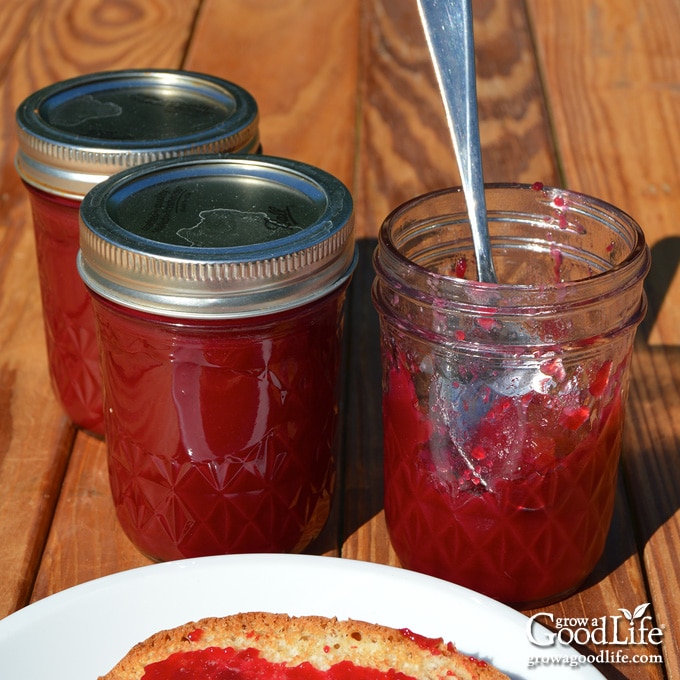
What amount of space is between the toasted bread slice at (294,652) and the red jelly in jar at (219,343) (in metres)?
0.15

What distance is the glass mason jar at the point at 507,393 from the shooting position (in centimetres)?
94

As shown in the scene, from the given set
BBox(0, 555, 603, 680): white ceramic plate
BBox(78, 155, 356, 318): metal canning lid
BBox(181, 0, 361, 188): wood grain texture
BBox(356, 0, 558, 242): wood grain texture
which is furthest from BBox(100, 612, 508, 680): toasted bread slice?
BBox(181, 0, 361, 188): wood grain texture

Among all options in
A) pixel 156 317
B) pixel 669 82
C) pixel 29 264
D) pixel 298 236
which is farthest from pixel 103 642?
pixel 669 82

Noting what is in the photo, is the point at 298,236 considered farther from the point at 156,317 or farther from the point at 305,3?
the point at 305,3

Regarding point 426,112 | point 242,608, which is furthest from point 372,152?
point 242,608

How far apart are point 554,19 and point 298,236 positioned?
57.3 inches

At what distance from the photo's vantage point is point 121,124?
1242mm

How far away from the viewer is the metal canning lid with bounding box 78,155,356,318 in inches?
36.7

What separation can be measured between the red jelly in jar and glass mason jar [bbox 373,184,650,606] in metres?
0.08

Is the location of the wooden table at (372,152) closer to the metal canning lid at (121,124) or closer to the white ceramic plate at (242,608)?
the white ceramic plate at (242,608)

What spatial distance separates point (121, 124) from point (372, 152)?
0.69 m

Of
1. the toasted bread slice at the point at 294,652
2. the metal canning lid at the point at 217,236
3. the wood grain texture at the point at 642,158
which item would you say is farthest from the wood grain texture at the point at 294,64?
the toasted bread slice at the point at 294,652

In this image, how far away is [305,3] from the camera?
2311 mm

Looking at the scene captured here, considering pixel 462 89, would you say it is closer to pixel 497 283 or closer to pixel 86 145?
pixel 497 283
